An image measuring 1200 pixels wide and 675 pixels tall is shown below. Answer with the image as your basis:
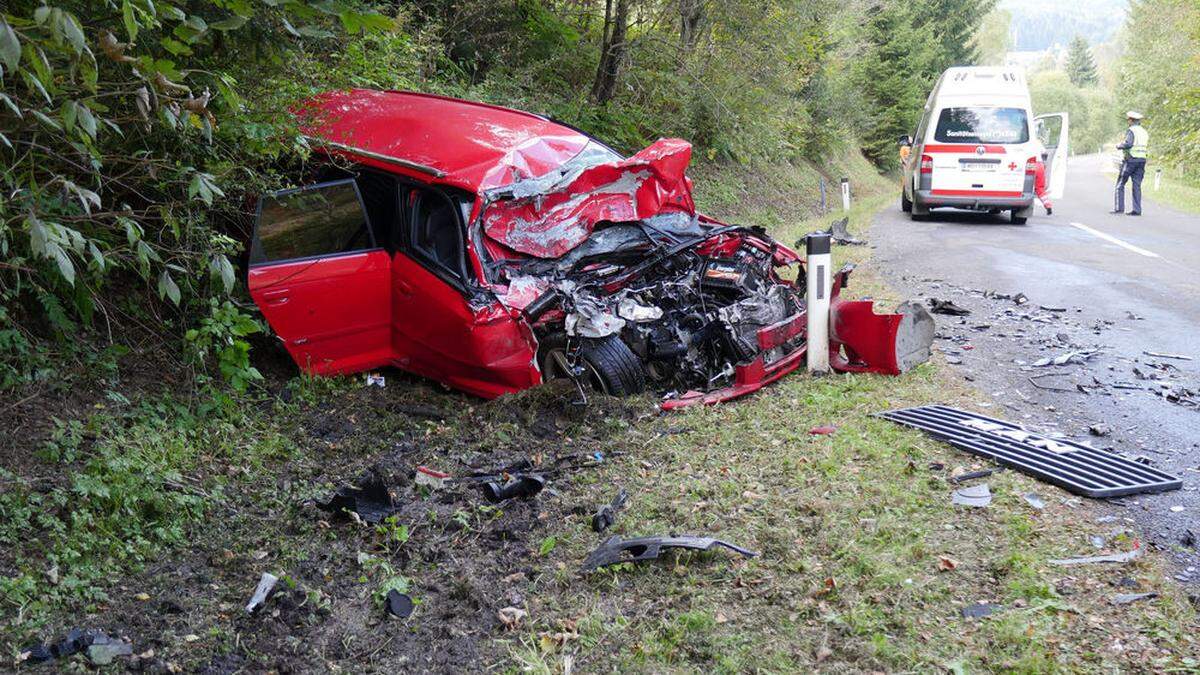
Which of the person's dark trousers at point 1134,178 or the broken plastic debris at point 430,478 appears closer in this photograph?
the broken plastic debris at point 430,478

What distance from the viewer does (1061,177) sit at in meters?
16.1

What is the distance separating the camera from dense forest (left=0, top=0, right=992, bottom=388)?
333cm

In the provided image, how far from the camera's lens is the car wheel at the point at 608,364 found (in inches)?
235

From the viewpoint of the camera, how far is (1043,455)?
4.57m

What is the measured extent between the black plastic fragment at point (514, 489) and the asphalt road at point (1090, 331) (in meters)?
2.52

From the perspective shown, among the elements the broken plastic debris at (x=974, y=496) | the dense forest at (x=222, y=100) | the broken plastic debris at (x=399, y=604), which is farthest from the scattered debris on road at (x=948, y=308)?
the broken plastic debris at (x=399, y=604)

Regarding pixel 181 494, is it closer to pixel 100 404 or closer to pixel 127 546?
pixel 127 546

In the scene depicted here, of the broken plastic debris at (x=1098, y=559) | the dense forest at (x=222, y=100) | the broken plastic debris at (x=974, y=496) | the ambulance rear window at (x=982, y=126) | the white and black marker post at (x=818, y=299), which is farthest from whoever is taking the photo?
the ambulance rear window at (x=982, y=126)

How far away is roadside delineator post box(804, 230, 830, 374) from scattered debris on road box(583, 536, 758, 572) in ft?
8.83

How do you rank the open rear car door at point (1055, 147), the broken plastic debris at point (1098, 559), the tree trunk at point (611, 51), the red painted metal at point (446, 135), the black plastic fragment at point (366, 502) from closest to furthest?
1. the broken plastic debris at point (1098, 559)
2. the black plastic fragment at point (366, 502)
3. the red painted metal at point (446, 135)
4. the tree trunk at point (611, 51)
5. the open rear car door at point (1055, 147)

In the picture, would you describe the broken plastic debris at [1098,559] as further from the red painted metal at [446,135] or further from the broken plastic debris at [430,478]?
the red painted metal at [446,135]

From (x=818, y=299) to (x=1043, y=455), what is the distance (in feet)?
6.48

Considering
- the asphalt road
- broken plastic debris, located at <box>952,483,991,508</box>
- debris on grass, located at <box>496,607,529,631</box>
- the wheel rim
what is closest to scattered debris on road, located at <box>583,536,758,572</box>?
debris on grass, located at <box>496,607,529,631</box>

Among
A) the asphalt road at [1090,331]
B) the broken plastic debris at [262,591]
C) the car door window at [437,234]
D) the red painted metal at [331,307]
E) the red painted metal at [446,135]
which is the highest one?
the red painted metal at [446,135]
